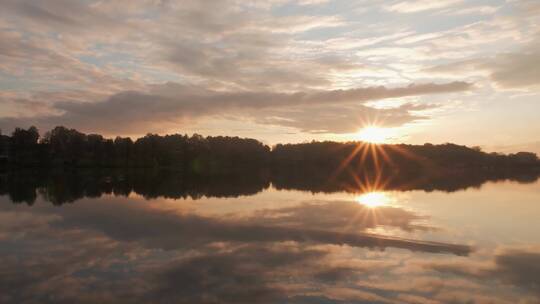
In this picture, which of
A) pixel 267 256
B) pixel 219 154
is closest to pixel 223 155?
pixel 219 154

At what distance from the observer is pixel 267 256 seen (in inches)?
582

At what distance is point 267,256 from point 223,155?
138 meters

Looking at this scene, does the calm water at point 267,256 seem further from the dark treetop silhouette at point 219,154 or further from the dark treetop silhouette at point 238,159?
the dark treetop silhouette at point 219,154

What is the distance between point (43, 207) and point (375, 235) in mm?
21374

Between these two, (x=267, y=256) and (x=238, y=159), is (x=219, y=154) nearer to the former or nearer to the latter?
(x=238, y=159)

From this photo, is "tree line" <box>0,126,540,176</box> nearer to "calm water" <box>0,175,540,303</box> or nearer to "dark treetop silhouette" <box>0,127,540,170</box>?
"dark treetop silhouette" <box>0,127,540,170</box>

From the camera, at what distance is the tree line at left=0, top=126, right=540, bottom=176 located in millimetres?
117500

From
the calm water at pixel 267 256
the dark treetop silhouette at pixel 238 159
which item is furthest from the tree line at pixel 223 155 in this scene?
the calm water at pixel 267 256

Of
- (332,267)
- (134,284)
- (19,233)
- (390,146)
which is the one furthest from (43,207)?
(390,146)

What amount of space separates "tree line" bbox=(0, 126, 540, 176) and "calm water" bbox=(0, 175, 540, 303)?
6747 cm

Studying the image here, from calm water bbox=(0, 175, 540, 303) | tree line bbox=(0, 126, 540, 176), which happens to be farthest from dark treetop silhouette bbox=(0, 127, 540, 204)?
calm water bbox=(0, 175, 540, 303)

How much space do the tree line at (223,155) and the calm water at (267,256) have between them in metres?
67.5

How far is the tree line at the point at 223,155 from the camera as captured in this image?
11750 cm

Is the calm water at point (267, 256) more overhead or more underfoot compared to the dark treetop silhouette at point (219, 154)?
more underfoot
